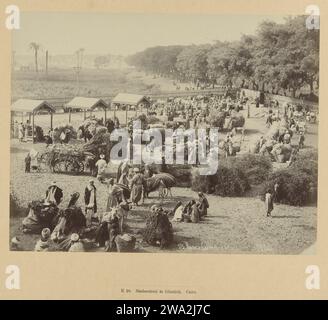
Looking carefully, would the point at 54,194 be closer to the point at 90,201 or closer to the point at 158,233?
the point at 90,201

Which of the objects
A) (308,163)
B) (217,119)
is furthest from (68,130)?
(308,163)

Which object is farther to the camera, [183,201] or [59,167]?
[59,167]

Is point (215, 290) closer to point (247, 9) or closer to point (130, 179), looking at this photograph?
point (130, 179)

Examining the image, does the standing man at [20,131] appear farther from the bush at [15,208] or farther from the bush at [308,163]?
the bush at [308,163]

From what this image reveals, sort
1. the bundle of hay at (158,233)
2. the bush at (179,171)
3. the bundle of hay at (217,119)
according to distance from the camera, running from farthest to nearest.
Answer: the bundle of hay at (217,119) < the bush at (179,171) < the bundle of hay at (158,233)

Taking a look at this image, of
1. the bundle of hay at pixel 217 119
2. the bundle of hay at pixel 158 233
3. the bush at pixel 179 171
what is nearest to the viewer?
the bundle of hay at pixel 158 233

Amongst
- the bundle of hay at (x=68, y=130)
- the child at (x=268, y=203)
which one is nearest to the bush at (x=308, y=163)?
the child at (x=268, y=203)
